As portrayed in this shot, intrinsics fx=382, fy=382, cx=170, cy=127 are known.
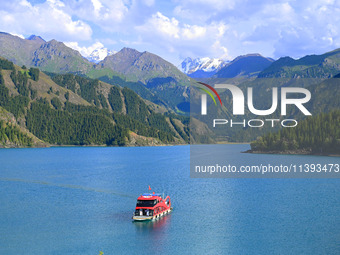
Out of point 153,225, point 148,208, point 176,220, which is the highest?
point 148,208

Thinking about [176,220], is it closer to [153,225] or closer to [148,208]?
[153,225]

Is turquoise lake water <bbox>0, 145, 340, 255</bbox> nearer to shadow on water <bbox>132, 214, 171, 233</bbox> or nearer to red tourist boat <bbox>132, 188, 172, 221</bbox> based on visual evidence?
shadow on water <bbox>132, 214, 171, 233</bbox>

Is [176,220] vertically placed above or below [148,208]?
below

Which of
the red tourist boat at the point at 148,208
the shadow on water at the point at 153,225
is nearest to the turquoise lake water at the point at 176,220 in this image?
the shadow on water at the point at 153,225

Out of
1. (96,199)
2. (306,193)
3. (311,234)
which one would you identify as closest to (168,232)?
(311,234)

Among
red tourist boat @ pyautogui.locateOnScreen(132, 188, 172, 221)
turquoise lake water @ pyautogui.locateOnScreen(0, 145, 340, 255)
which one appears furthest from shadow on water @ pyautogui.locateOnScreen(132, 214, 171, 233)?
red tourist boat @ pyautogui.locateOnScreen(132, 188, 172, 221)

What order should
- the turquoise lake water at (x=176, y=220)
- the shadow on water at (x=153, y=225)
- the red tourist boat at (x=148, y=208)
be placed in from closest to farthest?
the turquoise lake water at (x=176, y=220) → the shadow on water at (x=153, y=225) → the red tourist boat at (x=148, y=208)

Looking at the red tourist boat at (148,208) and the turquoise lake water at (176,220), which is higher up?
the red tourist boat at (148,208)

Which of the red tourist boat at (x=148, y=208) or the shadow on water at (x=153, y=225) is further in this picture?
the red tourist boat at (x=148, y=208)

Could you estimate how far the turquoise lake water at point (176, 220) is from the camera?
6356 centimetres

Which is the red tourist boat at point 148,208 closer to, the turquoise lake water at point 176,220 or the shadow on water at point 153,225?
the shadow on water at point 153,225

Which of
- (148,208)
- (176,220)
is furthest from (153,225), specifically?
(176,220)

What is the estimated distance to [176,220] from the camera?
264 feet

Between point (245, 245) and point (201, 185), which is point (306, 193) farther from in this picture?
point (245, 245)
